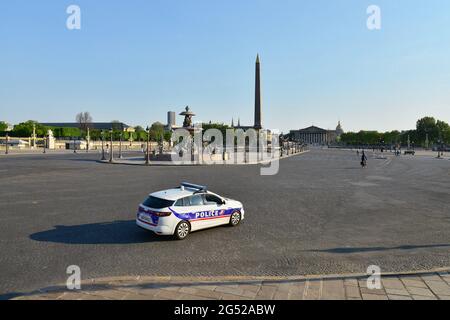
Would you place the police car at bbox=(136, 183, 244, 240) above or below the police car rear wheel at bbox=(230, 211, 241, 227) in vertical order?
above

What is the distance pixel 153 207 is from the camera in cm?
941

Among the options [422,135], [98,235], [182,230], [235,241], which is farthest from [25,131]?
→ [422,135]

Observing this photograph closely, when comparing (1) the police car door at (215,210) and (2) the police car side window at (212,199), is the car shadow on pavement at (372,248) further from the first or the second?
(2) the police car side window at (212,199)

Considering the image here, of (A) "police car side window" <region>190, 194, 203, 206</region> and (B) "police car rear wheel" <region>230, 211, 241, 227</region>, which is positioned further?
(B) "police car rear wheel" <region>230, 211, 241, 227</region>

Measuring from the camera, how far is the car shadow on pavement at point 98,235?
9.31 meters

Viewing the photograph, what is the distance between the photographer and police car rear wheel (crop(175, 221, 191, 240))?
952cm

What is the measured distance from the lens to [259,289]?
19.6ft

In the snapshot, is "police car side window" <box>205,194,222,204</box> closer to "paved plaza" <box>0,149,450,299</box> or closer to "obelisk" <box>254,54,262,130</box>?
"paved plaza" <box>0,149,450,299</box>

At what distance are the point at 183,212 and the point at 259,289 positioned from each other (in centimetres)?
409

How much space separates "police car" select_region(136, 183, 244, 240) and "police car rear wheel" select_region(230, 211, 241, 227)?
1.4 inches

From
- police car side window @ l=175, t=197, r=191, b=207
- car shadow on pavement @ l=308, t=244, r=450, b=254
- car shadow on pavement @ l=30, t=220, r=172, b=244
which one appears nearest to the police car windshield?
police car side window @ l=175, t=197, r=191, b=207
